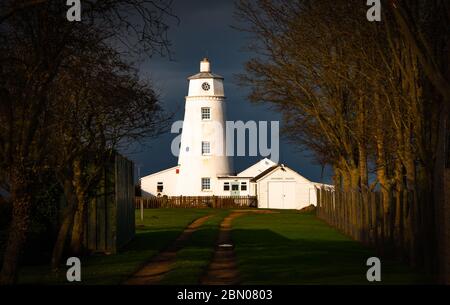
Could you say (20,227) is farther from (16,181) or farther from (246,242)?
(246,242)

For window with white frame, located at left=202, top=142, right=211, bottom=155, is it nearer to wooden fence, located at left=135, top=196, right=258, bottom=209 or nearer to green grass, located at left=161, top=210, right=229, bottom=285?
wooden fence, located at left=135, top=196, right=258, bottom=209

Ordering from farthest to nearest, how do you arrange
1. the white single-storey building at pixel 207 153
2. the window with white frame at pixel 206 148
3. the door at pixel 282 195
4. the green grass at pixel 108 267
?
the window with white frame at pixel 206 148, the white single-storey building at pixel 207 153, the door at pixel 282 195, the green grass at pixel 108 267

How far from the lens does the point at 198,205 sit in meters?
86.2

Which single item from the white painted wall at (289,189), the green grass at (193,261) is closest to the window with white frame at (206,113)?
the white painted wall at (289,189)

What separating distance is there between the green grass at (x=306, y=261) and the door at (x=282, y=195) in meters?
44.9

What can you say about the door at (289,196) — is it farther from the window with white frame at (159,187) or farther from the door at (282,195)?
the window with white frame at (159,187)

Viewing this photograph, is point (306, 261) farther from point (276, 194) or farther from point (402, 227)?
point (276, 194)

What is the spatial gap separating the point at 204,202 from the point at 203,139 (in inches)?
309

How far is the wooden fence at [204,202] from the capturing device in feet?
282

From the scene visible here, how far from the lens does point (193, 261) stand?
77.7ft

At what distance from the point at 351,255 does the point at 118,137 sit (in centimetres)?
761

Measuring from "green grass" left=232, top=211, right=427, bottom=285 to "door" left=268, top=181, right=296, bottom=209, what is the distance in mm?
44888

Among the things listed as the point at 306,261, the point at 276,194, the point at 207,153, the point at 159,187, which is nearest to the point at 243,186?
the point at 207,153
